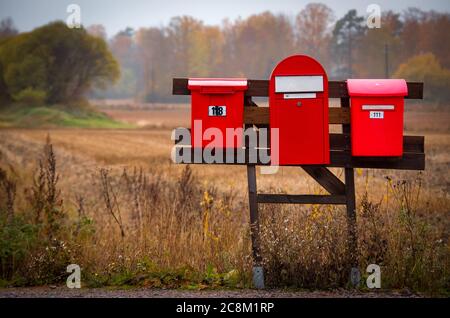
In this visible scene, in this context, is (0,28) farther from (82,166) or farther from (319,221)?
(319,221)

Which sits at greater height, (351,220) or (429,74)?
(429,74)

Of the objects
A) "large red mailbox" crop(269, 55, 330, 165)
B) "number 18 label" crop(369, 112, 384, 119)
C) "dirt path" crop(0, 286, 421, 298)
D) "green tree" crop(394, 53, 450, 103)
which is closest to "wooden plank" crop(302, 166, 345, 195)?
"large red mailbox" crop(269, 55, 330, 165)

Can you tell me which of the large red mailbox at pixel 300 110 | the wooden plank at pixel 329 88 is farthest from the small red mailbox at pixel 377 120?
the large red mailbox at pixel 300 110

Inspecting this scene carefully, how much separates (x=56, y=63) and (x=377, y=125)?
50.4 m

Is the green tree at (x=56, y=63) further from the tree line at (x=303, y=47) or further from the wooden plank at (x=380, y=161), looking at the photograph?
the wooden plank at (x=380, y=161)

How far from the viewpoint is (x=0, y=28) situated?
60.1 metres

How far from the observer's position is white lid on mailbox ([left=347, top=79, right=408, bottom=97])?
552 centimetres

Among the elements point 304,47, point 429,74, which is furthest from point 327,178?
point 304,47

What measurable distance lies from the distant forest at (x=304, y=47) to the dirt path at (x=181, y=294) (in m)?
16.3

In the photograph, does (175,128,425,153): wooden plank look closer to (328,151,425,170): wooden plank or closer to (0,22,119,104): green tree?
(328,151,425,170): wooden plank

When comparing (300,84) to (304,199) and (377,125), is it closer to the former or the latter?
(377,125)

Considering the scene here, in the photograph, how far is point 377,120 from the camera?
557 cm

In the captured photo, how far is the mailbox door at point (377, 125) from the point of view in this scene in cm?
556
